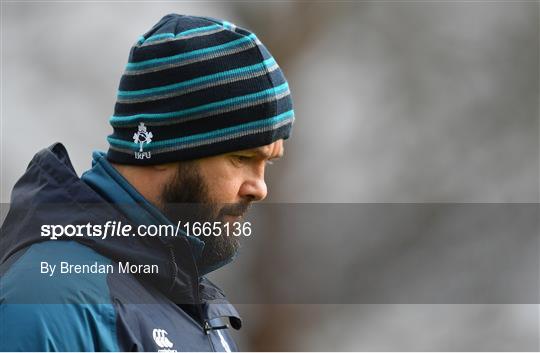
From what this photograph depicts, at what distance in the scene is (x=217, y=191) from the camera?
90.0 inches

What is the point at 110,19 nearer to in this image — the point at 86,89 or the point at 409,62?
the point at 86,89

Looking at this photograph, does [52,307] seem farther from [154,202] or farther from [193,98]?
[193,98]

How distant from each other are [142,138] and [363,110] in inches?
190

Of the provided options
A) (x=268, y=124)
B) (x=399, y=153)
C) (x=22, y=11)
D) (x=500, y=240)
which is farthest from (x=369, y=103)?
(x=268, y=124)

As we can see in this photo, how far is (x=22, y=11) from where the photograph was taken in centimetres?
632

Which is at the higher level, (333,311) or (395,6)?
(395,6)

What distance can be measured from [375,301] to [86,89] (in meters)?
1.98

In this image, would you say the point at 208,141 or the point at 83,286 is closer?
the point at 83,286

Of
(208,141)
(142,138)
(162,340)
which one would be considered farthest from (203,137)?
(162,340)

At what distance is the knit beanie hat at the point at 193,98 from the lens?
228 cm

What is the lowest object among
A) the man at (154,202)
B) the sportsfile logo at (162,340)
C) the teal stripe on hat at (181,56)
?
the sportsfile logo at (162,340)

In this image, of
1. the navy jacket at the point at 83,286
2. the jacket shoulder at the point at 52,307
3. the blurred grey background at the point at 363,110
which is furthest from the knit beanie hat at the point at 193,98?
the blurred grey background at the point at 363,110

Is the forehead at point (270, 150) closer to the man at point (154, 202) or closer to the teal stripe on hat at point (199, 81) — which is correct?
the man at point (154, 202)

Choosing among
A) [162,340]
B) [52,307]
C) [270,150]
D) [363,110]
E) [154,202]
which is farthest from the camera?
[363,110]
